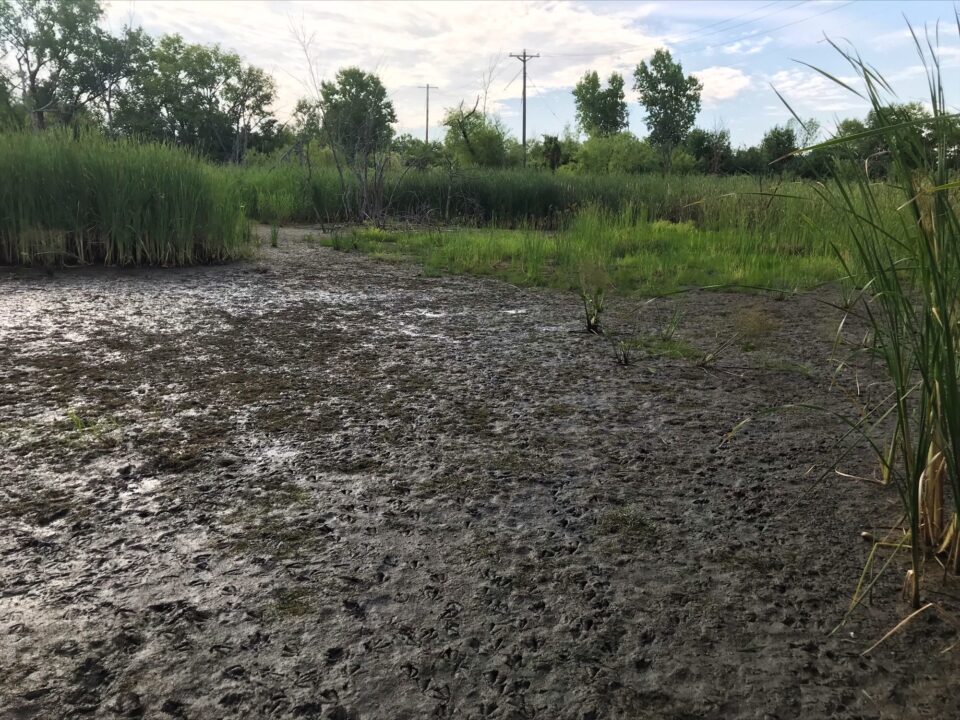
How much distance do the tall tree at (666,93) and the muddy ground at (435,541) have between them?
Answer: 1726 inches

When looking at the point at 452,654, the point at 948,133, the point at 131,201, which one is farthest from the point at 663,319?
the point at 131,201

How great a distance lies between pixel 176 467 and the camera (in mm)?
1709

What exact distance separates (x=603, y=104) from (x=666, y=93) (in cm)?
395

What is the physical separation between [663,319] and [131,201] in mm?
3664

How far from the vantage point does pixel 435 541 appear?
1.38 metres

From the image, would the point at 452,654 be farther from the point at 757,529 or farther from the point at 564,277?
the point at 564,277

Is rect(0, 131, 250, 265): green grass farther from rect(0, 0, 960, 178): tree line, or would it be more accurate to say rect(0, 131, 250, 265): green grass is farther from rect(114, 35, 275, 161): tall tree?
rect(114, 35, 275, 161): tall tree

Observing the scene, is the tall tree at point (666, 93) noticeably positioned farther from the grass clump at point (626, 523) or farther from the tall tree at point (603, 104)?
the grass clump at point (626, 523)

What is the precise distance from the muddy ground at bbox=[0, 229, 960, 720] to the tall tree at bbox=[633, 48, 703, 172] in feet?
144

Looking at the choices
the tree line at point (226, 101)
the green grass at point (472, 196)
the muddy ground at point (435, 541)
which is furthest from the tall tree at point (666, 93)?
the muddy ground at point (435, 541)

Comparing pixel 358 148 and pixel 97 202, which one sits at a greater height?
pixel 358 148

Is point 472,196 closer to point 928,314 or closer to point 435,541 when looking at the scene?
point 435,541

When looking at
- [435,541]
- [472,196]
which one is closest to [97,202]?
[435,541]

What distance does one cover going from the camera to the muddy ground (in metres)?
1.00
